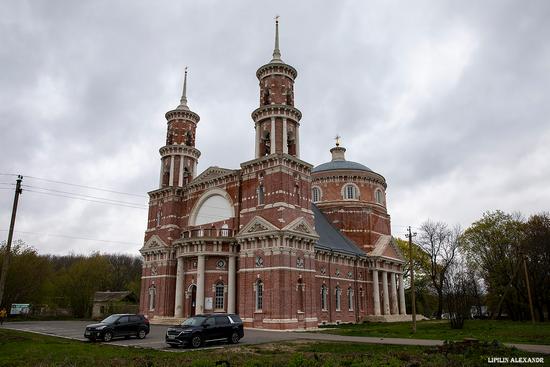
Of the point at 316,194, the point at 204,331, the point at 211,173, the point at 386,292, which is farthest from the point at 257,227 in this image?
the point at 386,292

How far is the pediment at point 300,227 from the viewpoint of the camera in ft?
118

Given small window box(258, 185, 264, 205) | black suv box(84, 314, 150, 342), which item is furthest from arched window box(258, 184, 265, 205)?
black suv box(84, 314, 150, 342)

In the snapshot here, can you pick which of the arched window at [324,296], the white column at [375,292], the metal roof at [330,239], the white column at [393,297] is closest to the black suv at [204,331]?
the metal roof at [330,239]

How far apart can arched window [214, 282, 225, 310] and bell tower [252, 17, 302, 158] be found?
1235 centimetres

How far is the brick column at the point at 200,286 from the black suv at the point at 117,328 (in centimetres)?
1094

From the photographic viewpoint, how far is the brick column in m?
38.2

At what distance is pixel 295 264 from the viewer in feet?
119

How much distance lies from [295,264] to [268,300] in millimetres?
3650

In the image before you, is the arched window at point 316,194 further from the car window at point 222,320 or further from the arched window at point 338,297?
the car window at point 222,320

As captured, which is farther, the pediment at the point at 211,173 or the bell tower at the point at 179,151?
the bell tower at the point at 179,151

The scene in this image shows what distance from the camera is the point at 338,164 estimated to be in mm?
58594

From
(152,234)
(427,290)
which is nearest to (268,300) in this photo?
(152,234)

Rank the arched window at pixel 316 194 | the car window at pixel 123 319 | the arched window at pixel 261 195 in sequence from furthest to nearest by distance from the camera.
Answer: the arched window at pixel 316 194, the arched window at pixel 261 195, the car window at pixel 123 319

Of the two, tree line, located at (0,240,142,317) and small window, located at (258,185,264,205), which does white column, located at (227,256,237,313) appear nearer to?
small window, located at (258,185,264,205)
